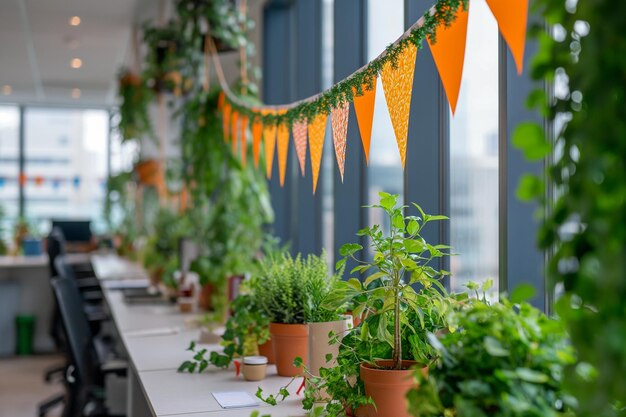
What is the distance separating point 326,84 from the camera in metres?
3.81

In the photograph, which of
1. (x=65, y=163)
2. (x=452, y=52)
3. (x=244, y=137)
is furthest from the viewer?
(x=65, y=163)

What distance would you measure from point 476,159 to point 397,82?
2.41ft

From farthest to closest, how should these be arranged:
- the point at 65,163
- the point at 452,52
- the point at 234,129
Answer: the point at 65,163, the point at 234,129, the point at 452,52

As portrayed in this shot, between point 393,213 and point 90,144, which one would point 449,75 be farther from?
point 90,144

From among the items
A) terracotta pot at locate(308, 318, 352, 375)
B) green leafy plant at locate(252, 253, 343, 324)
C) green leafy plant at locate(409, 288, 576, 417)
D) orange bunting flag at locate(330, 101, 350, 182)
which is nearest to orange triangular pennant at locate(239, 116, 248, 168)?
green leafy plant at locate(252, 253, 343, 324)

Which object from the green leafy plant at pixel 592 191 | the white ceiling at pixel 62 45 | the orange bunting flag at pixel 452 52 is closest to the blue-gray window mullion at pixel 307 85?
the orange bunting flag at pixel 452 52

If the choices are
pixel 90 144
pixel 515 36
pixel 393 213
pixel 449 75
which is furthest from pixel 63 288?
pixel 90 144

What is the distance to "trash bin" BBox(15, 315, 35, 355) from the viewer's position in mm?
6488

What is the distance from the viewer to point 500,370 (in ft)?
3.68

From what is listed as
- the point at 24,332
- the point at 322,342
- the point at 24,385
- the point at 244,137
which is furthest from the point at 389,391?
the point at 24,332

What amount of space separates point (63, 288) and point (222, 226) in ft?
2.98

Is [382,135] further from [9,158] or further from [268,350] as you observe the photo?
[9,158]

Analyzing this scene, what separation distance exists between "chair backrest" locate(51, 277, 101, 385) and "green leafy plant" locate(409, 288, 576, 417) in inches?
83.2

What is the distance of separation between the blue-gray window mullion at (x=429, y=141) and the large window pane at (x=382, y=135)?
0.51 m
